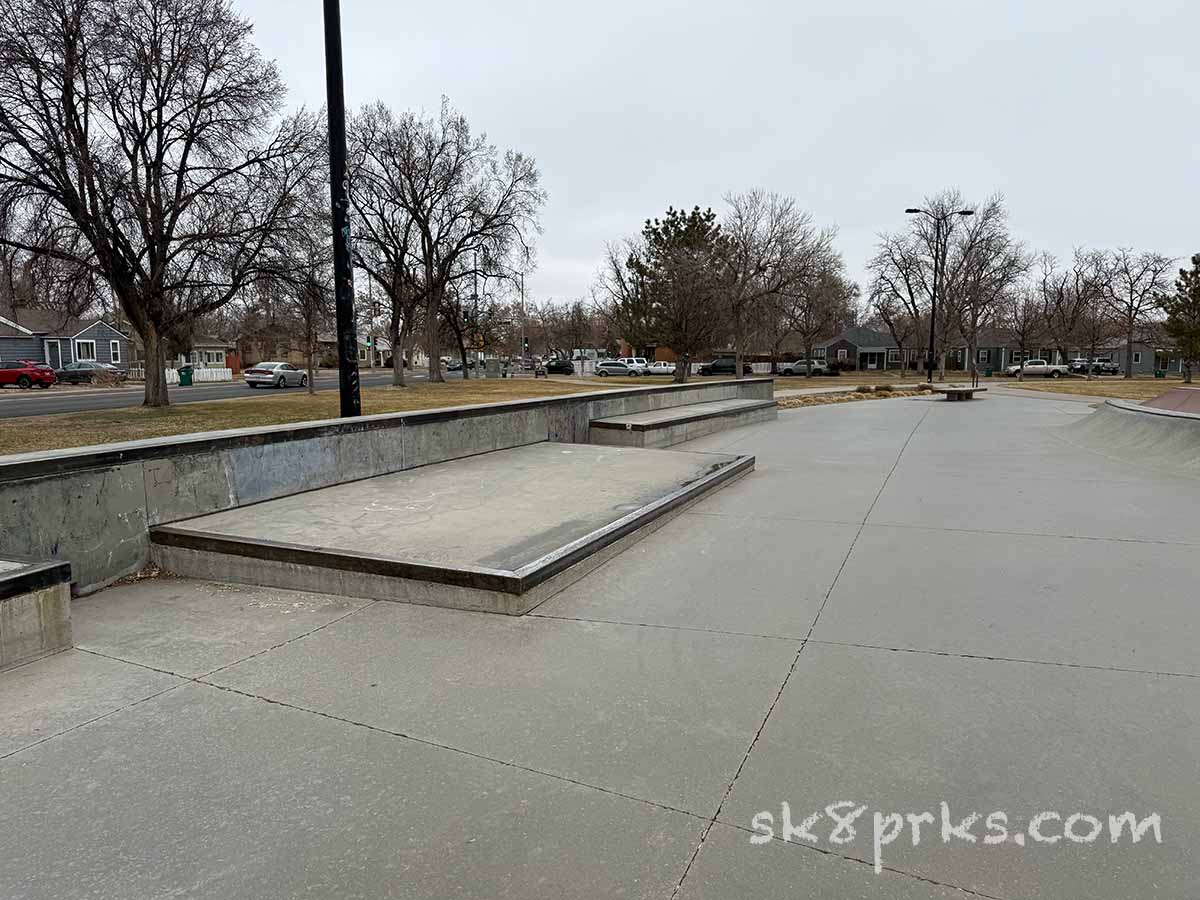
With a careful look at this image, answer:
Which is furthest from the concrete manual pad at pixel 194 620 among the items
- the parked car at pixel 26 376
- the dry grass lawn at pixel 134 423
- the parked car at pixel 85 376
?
the parked car at pixel 85 376

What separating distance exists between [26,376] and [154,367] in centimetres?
2921

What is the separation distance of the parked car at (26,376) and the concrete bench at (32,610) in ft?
167

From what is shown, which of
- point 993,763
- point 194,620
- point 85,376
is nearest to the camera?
point 993,763

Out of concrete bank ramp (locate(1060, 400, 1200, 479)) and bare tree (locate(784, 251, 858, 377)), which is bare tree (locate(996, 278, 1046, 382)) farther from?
concrete bank ramp (locate(1060, 400, 1200, 479))

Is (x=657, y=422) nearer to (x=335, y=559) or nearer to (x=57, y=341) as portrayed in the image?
(x=335, y=559)

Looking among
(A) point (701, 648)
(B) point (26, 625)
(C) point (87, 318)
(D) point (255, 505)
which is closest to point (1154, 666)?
(A) point (701, 648)

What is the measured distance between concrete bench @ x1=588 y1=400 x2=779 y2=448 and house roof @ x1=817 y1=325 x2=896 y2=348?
80.9 m

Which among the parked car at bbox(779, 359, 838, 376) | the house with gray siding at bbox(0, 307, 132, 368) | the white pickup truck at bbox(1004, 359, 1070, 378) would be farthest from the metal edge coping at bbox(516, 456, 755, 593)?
the white pickup truck at bbox(1004, 359, 1070, 378)

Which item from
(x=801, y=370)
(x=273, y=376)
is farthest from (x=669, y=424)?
(x=801, y=370)

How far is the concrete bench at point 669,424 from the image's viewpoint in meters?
12.6

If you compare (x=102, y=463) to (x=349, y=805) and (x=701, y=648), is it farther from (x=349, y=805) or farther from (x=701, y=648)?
(x=701, y=648)

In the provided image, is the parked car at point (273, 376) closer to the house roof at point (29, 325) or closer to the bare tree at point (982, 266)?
the house roof at point (29, 325)

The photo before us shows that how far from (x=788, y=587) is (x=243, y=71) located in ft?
75.9

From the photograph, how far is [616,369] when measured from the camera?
6706 centimetres
